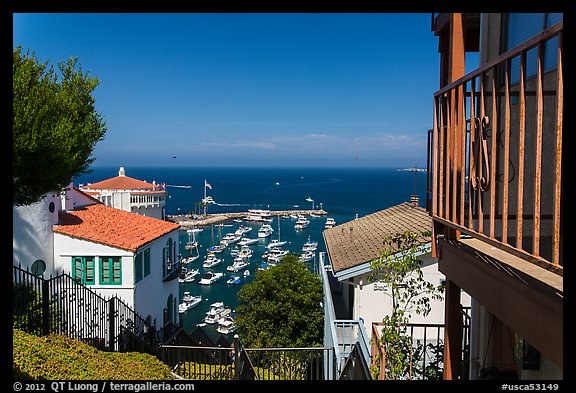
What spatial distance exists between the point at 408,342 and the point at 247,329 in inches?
564

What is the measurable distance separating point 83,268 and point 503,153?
14703 millimetres

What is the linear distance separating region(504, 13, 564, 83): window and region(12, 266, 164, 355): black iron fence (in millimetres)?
6273

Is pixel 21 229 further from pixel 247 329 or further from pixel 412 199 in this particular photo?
pixel 412 199

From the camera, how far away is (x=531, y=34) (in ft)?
12.8

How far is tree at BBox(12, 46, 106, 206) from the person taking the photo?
30.4ft

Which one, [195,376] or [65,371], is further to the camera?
[195,376]

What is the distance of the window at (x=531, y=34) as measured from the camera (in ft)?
11.5

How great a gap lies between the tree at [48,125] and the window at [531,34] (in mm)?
8121

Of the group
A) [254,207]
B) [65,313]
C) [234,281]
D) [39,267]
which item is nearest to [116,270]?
[39,267]

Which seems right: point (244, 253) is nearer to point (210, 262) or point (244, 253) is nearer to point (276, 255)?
point (276, 255)

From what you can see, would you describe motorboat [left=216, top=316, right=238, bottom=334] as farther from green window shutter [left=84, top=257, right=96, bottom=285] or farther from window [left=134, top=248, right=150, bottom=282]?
green window shutter [left=84, top=257, right=96, bottom=285]

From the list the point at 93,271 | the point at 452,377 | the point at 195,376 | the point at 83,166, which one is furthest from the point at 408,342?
the point at 93,271

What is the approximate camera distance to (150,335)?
554 inches

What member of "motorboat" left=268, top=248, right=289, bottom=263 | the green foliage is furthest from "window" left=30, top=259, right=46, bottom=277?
"motorboat" left=268, top=248, right=289, bottom=263
